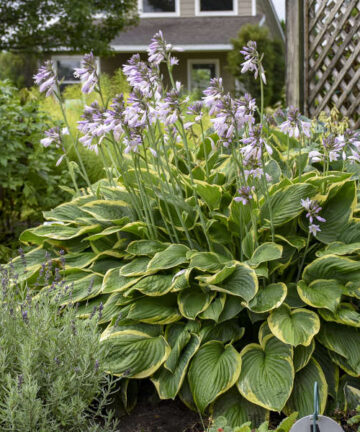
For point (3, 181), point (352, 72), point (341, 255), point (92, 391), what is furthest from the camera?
point (352, 72)

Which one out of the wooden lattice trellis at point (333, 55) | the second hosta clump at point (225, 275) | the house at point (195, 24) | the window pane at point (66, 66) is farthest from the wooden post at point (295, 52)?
the window pane at point (66, 66)

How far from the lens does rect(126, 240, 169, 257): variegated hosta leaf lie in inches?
109

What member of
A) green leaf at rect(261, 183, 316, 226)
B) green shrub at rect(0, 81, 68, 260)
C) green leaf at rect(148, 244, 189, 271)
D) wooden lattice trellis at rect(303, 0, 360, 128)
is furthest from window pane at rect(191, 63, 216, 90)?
green leaf at rect(148, 244, 189, 271)

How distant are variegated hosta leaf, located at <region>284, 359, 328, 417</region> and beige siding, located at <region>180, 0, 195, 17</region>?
1750 centimetres

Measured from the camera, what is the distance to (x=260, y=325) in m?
2.67

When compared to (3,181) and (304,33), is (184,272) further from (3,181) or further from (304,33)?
(304,33)

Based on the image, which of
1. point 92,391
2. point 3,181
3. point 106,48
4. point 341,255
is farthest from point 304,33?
point 106,48

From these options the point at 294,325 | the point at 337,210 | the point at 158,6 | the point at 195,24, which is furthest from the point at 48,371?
the point at 158,6

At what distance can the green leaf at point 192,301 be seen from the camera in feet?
8.09

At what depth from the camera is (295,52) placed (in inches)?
225

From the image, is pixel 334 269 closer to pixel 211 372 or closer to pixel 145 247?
pixel 211 372

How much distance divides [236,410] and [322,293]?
0.62 m

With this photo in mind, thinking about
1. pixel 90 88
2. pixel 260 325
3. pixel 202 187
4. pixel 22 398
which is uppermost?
pixel 90 88

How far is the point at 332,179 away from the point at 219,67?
16128 millimetres
